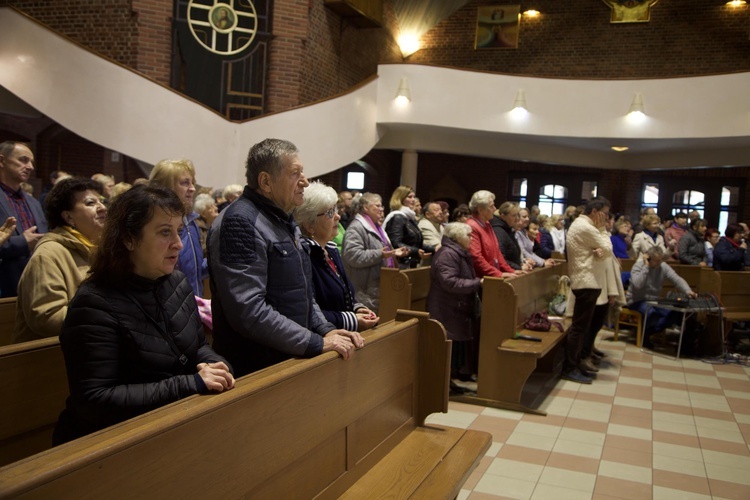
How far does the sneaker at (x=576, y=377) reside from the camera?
5.75 meters

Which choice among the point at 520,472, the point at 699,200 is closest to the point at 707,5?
the point at 699,200

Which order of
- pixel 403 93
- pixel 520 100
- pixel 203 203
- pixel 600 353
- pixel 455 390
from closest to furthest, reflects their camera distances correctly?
pixel 203 203 < pixel 455 390 < pixel 600 353 < pixel 403 93 < pixel 520 100

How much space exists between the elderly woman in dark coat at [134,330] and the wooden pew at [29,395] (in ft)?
1.22

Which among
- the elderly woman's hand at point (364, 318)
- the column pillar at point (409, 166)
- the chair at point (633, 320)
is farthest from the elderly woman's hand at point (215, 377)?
the column pillar at point (409, 166)

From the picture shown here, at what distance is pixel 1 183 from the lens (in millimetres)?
3668

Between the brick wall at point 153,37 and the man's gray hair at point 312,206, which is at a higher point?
the brick wall at point 153,37

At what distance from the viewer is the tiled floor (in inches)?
140

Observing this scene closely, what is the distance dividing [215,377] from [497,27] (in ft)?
50.7

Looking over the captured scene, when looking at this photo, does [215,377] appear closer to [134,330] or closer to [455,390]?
[134,330]

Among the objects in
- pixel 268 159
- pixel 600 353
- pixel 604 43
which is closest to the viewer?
pixel 268 159

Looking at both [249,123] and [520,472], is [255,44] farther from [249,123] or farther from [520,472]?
[520,472]

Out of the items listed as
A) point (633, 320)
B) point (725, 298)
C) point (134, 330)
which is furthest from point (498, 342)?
point (725, 298)

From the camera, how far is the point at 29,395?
202cm

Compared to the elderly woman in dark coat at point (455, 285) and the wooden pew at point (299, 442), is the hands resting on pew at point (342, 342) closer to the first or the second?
the wooden pew at point (299, 442)
